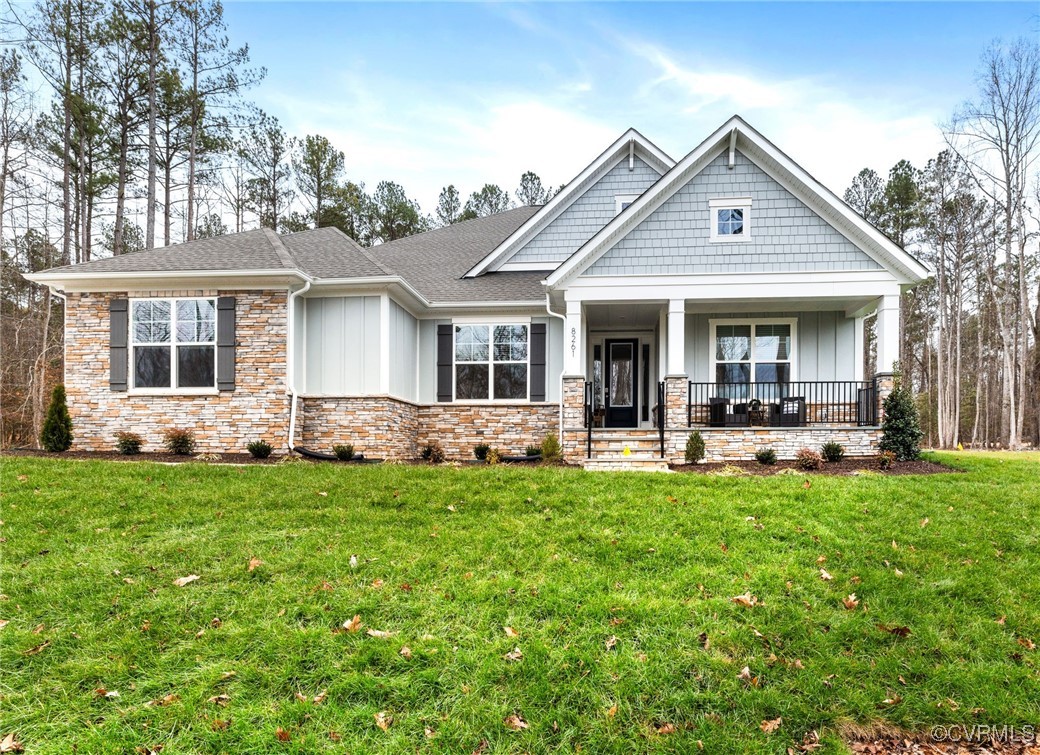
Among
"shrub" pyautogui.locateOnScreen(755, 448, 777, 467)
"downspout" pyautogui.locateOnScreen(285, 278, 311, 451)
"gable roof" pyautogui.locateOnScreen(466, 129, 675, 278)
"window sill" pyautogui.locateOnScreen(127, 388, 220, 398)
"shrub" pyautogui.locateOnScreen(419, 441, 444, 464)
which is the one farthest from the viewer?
"gable roof" pyautogui.locateOnScreen(466, 129, 675, 278)

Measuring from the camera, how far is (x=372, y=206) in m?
24.9

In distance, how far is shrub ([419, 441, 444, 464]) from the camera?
452 inches

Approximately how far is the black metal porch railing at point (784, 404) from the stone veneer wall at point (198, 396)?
770 centimetres

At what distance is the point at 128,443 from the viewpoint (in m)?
10.4

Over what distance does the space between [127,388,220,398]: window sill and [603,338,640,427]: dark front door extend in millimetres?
8347

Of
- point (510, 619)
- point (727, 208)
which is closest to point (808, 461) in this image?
point (727, 208)

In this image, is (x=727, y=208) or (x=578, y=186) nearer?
(x=727, y=208)

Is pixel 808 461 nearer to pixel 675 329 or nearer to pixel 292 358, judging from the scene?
pixel 675 329

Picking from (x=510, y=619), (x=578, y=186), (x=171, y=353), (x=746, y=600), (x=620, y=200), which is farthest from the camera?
(x=620, y=200)

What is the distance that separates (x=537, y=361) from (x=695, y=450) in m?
4.04

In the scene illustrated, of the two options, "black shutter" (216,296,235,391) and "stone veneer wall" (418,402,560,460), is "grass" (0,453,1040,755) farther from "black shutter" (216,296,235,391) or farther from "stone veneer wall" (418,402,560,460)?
"stone veneer wall" (418,402,560,460)

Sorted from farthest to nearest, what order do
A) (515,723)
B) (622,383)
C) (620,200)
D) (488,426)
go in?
(620,200)
(622,383)
(488,426)
(515,723)

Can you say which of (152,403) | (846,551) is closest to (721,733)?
(846,551)

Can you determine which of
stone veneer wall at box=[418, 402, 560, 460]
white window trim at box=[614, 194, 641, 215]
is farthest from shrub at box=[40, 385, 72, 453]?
white window trim at box=[614, 194, 641, 215]
